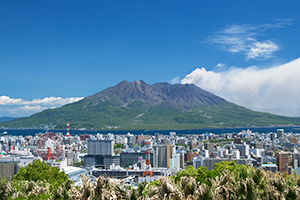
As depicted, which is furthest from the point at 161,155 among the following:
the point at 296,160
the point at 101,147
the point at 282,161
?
the point at 296,160

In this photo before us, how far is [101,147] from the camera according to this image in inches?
1550

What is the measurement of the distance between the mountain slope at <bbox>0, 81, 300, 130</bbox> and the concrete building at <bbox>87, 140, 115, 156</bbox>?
200 feet

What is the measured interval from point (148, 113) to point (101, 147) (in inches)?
3288

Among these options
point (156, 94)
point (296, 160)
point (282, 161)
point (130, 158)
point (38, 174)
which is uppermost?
point (156, 94)

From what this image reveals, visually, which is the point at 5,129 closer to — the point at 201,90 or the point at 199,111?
the point at 199,111

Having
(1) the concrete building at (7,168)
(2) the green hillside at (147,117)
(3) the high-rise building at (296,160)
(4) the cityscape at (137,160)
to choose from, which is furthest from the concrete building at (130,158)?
(2) the green hillside at (147,117)

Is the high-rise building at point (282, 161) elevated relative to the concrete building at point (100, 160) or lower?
elevated

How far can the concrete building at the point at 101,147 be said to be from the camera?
39312mm

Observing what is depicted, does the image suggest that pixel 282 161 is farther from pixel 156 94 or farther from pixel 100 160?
pixel 156 94

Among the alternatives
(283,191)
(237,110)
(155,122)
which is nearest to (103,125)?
(155,122)

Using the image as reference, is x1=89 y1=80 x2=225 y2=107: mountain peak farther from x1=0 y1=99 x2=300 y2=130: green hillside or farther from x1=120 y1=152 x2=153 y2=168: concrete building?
x1=120 y1=152 x2=153 y2=168: concrete building

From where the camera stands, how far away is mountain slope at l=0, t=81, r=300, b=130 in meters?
110

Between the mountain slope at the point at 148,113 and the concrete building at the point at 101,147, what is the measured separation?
61.0 meters

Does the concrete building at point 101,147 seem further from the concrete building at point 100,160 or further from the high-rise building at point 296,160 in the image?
the high-rise building at point 296,160
